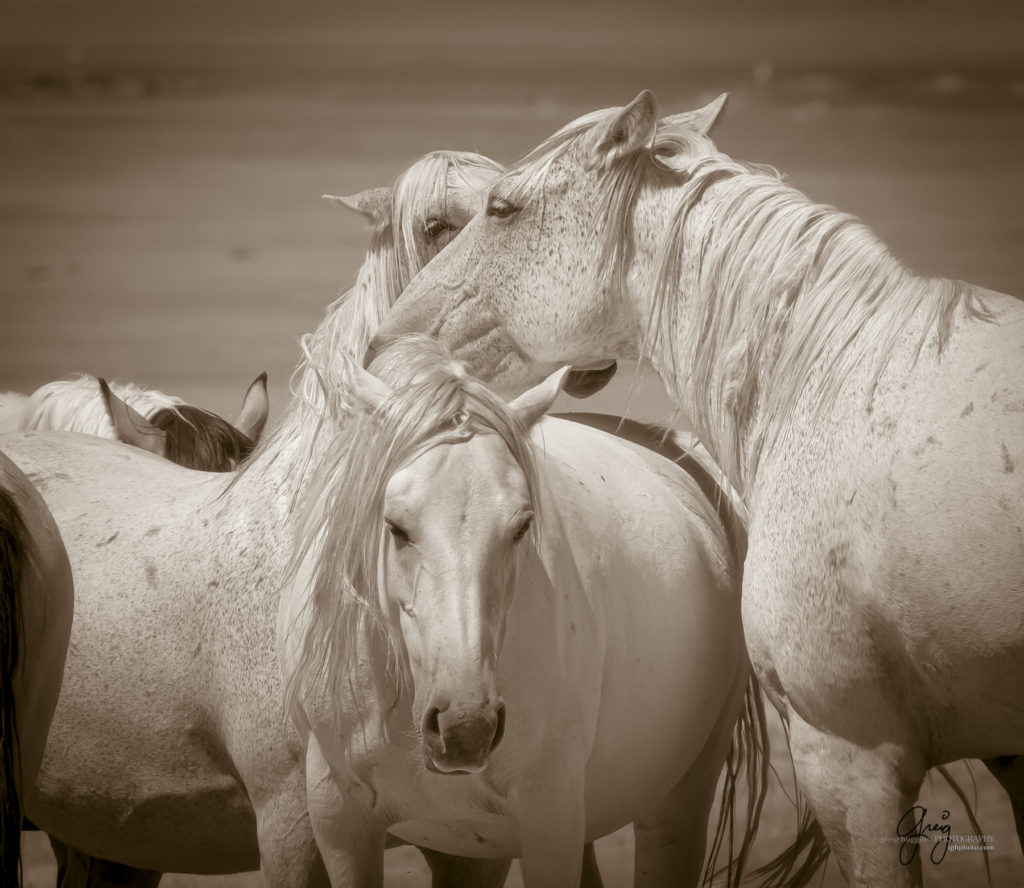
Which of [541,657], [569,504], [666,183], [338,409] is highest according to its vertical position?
[666,183]

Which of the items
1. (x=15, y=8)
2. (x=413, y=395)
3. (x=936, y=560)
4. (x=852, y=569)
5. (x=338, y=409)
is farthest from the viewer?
(x=15, y=8)

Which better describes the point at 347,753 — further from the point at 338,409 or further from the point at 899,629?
the point at 899,629

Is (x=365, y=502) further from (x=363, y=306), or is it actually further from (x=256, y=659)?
(x=363, y=306)

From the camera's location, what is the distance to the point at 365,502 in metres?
1.99

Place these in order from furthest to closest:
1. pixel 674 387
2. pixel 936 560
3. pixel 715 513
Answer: pixel 715 513 → pixel 674 387 → pixel 936 560

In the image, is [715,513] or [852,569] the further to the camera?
[715,513]

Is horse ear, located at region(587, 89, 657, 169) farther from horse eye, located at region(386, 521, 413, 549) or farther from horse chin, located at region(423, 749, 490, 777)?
horse chin, located at region(423, 749, 490, 777)

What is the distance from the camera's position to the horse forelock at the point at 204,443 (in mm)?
3703

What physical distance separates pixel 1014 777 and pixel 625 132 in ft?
4.81

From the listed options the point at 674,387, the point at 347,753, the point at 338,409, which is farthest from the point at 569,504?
the point at 347,753

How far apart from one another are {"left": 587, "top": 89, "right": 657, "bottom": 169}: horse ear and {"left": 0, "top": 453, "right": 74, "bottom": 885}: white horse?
4.27 feet

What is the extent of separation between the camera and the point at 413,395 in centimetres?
201

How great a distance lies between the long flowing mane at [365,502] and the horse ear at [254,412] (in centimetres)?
188

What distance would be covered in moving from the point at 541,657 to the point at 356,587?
348 mm
